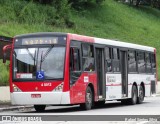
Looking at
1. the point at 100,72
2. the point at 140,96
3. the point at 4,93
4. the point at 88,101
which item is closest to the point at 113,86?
the point at 100,72

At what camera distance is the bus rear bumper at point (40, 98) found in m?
20.6

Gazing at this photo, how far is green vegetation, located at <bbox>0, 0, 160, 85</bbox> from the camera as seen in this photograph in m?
41.3

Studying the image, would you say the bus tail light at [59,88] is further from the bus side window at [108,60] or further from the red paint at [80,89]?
the bus side window at [108,60]

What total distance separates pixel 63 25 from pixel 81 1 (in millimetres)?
8944

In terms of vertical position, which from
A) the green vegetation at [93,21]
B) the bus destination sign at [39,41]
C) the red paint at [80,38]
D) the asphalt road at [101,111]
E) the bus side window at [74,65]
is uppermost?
the green vegetation at [93,21]

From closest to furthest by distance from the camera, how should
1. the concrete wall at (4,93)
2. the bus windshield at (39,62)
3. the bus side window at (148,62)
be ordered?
1. the bus windshield at (39,62)
2. the concrete wall at (4,93)
3. the bus side window at (148,62)

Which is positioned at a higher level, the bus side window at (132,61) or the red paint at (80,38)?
the red paint at (80,38)

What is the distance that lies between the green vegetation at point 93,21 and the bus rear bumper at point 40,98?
841cm

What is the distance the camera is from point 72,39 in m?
21.5

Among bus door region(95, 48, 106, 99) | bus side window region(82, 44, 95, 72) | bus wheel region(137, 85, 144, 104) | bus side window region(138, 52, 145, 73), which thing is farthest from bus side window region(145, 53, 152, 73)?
bus side window region(82, 44, 95, 72)

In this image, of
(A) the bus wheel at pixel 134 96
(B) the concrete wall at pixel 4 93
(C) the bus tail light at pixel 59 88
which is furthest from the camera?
(A) the bus wheel at pixel 134 96

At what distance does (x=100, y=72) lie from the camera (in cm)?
2400

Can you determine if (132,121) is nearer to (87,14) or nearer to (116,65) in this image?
(116,65)

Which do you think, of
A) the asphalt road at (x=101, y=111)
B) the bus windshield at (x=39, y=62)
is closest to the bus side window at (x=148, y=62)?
the asphalt road at (x=101, y=111)
